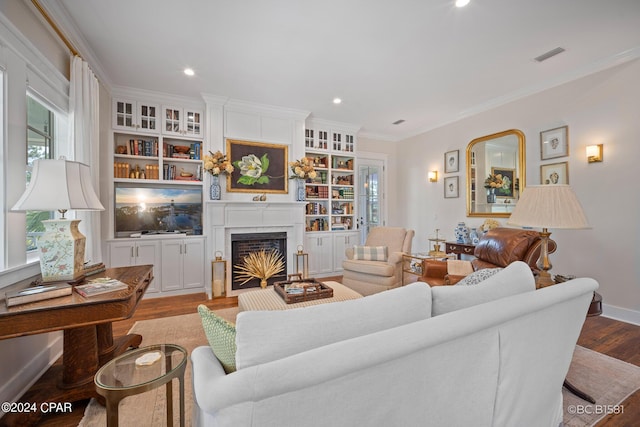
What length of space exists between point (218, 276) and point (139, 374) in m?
2.87

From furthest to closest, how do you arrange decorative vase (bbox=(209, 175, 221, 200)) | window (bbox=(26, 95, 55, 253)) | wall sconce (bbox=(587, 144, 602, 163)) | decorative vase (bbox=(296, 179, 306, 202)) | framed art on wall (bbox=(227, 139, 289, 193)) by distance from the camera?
decorative vase (bbox=(296, 179, 306, 202))
framed art on wall (bbox=(227, 139, 289, 193))
decorative vase (bbox=(209, 175, 221, 200))
wall sconce (bbox=(587, 144, 602, 163))
window (bbox=(26, 95, 55, 253))

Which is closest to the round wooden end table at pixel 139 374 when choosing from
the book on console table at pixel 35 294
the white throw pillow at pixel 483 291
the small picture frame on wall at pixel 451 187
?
the book on console table at pixel 35 294

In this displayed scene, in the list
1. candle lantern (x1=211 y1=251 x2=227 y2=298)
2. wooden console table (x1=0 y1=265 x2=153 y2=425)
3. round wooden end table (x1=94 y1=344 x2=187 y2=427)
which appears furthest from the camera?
candle lantern (x1=211 y1=251 x2=227 y2=298)

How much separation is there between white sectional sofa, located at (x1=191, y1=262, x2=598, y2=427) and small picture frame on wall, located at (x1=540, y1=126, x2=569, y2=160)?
2.81 m

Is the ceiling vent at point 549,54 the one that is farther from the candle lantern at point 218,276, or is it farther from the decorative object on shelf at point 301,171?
the candle lantern at point 218,276

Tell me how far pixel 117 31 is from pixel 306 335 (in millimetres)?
3218

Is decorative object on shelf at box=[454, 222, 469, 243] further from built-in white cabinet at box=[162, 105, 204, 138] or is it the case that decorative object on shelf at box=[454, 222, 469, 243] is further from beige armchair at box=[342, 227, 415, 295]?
built-in white cabinet at box=[162, 105, 204, 138]

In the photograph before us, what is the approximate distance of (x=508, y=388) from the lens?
112 cm

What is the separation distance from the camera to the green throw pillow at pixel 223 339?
2.82ft

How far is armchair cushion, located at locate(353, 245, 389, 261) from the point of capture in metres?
3.77

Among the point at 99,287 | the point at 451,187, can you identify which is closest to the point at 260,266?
the point at 99,287

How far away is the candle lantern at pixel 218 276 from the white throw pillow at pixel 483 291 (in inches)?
132

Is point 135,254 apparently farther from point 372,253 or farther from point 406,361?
point 406,361

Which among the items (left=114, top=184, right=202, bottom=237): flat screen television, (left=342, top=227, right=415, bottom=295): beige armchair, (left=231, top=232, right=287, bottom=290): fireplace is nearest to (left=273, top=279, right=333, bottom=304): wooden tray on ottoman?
(left=342, top=227, right=415, bottom=295): beige armchair
